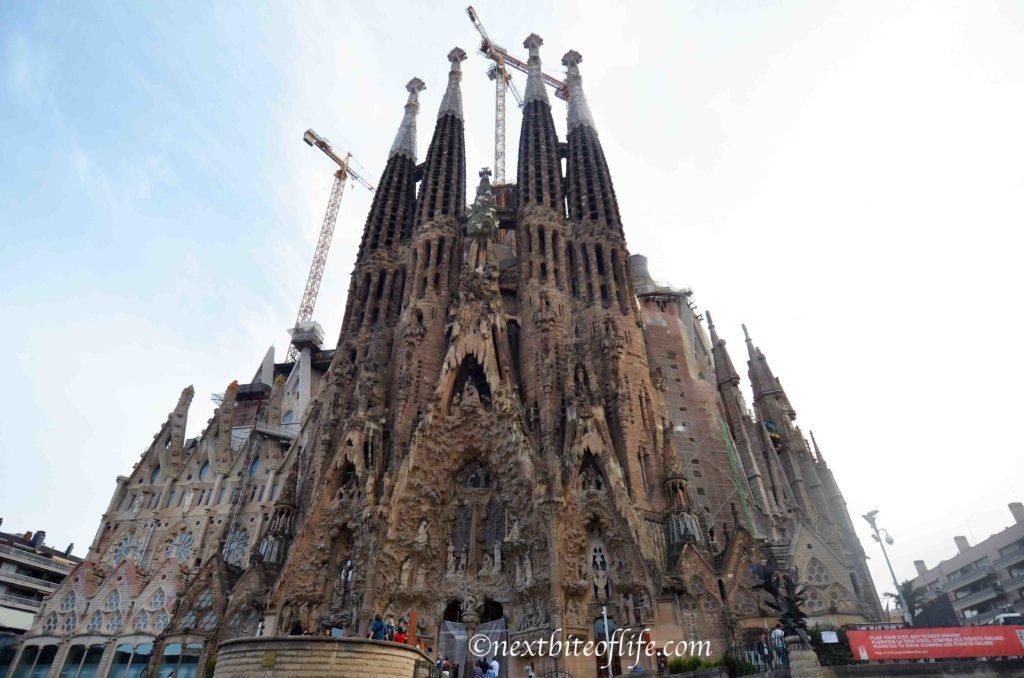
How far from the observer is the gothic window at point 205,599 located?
87.1 feet

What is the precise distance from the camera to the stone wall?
43.2 feet

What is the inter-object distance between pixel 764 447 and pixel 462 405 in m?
18.2

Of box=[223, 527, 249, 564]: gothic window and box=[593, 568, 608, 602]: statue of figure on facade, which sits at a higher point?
box=[223, 527, 249, 564]: gothic window

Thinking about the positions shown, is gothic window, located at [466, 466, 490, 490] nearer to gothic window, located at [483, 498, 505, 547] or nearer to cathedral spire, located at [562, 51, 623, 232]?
gothic window, located at [483, 498, 505, 547]

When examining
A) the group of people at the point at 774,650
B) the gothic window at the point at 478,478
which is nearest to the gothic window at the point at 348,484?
the gothic window at the point at 478,478

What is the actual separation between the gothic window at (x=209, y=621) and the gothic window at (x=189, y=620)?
398 mm

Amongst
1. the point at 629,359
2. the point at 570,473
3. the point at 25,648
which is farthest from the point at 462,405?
the point at 25,648

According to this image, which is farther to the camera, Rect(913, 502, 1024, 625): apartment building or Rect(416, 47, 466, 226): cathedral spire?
Rect(913, 502, 1024, 625): apartment building

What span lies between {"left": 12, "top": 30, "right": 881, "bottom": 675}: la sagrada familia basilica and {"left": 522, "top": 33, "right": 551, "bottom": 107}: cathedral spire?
3.27 m

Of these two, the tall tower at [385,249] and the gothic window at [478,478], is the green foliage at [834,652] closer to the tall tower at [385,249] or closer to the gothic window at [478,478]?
the gothic window at [478,478]

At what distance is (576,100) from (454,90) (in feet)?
34.7

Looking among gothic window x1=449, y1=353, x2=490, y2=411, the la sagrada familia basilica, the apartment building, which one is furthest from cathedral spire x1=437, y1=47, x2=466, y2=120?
the apartment building

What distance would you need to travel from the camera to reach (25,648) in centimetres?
3022

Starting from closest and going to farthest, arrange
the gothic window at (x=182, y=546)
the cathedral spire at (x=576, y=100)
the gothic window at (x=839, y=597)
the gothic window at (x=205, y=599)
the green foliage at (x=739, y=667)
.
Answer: the green foliage at (x=739, y=667) < the gothic window at (x=839, y=597) < the gothic window at (x=205, y=599) < the gothic window at (x=182, y=546) < the cathedral spire at (x=576, y=100)
